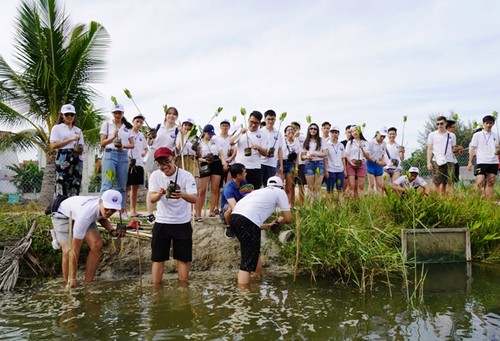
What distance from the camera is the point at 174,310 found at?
522 centimetres

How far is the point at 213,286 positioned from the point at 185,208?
1096mm

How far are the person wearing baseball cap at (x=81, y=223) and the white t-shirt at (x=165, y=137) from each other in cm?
199

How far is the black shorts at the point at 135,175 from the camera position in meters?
8.42

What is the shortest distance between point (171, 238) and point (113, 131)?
103 inches

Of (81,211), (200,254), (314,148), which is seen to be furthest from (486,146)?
(81,211)

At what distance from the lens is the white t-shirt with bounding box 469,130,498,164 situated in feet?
31.3

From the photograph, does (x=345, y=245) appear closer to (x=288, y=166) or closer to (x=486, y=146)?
(x=288, y=166)

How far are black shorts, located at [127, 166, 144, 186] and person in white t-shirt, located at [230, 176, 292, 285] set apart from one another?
278 cm

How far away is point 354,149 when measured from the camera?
10.2 m

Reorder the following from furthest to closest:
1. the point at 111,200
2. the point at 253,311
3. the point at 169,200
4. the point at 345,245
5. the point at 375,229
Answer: the point at 375,229 < the point at 345,245 < the point at 169,200 < the point at 111,200 < the point at 253,311

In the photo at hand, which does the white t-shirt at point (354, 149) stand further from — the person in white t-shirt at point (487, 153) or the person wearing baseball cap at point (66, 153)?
the person wearing baseball cap at point (66, 153)

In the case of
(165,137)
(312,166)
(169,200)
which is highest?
(165,137)

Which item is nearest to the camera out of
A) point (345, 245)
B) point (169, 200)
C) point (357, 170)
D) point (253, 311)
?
point (253, 311)

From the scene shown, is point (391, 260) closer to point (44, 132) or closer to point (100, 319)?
point (100, 319)
